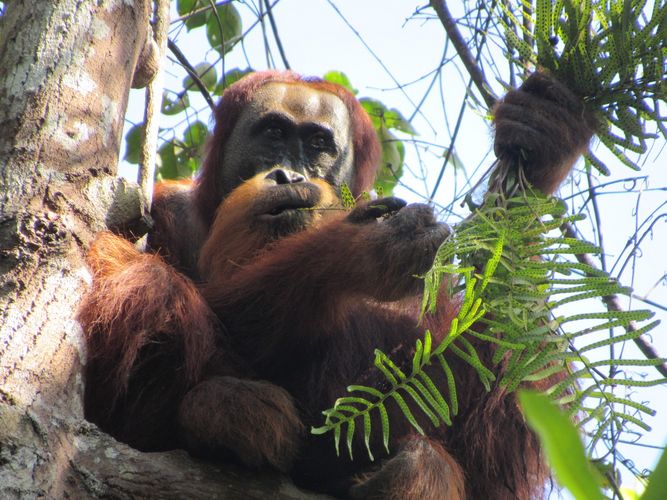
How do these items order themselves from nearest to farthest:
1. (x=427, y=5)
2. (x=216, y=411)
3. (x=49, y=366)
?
(x=49, y=366), (x=216, y=411), (x=427, y=5)

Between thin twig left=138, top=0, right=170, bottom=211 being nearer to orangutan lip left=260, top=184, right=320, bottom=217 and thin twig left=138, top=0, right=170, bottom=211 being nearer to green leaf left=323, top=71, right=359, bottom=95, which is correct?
orangutan lip left=260, top=184, right=320, bottom=217

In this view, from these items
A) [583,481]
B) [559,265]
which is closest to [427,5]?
[559,265]

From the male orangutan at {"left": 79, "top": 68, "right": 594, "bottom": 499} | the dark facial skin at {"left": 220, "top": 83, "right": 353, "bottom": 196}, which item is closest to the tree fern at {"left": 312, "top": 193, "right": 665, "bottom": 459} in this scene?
the male orangutan at {"left": 79, "top": 68, "right": 594, "bottom": 499}

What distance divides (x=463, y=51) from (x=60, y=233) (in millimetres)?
1934

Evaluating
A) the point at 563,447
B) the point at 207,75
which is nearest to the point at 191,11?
the point at 207,75

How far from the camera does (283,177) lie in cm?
302

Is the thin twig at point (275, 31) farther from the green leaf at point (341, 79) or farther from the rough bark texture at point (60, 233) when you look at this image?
the rough bark texture at point (60, 233)

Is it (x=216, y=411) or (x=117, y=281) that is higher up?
(x=117, y=281)

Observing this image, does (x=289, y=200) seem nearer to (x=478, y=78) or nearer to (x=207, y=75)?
(x=478, y=78)

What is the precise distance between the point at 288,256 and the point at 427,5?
1.53 metres

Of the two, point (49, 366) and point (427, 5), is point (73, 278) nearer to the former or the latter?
point (49, 366)

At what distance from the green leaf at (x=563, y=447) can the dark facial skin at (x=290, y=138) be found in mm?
2849

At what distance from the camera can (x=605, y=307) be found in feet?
8.56

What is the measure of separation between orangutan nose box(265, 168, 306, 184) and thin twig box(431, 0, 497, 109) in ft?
2.46
